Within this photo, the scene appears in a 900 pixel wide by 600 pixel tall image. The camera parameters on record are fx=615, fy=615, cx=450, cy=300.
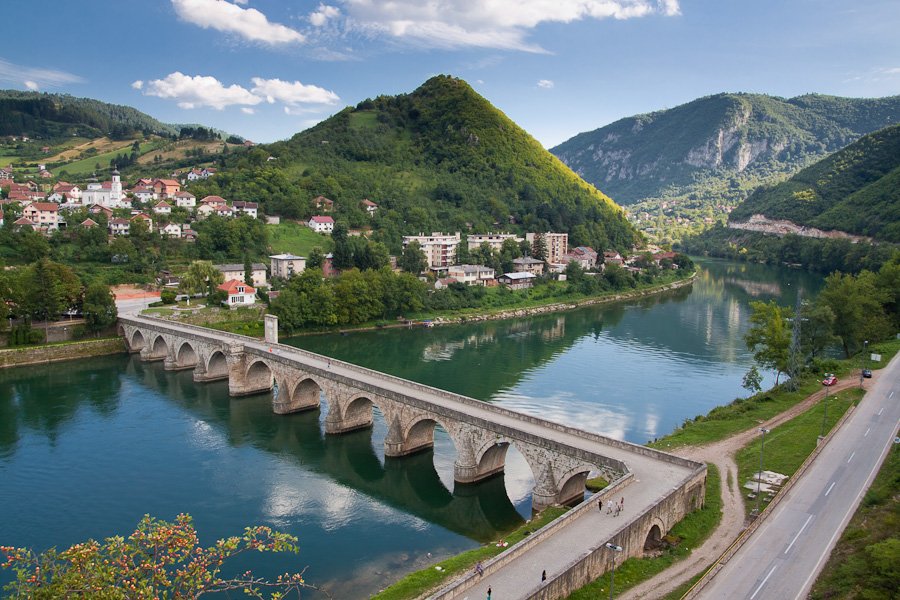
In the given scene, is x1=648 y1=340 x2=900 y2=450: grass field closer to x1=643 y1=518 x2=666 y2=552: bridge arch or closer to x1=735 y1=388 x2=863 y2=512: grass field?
x1=735 y1=388 x2=863 y2=512: grass field

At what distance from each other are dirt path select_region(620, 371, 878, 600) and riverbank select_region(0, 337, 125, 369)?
47.1m

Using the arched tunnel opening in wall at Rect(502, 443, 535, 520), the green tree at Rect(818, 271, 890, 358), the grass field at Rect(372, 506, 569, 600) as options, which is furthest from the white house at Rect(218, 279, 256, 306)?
the green tree at Rect(818, 271, 890, 358)

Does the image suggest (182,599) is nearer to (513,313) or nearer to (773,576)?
(773,576)

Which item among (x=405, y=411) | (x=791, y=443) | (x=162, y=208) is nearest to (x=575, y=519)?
(x=405, y=411)

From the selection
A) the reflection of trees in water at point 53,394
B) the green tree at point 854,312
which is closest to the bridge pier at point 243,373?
the reflection of trees in water at point 53,394

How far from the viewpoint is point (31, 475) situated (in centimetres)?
2981

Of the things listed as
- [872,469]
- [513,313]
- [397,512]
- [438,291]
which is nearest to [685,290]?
[513,313]

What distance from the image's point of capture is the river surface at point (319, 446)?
24594mm

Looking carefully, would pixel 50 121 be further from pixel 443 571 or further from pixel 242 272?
pixel 443 571

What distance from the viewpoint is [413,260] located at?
80.2 meters

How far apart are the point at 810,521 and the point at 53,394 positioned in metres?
45.6

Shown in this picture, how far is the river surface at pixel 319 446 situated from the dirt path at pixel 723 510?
5.24 m

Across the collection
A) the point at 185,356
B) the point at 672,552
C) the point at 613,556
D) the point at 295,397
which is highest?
the point at 185,356

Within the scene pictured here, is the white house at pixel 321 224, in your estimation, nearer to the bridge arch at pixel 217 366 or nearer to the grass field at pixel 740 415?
the bridge arch at pixel 217 366
